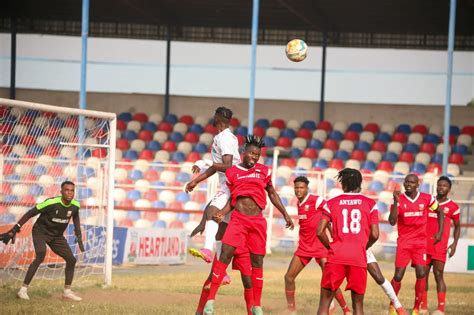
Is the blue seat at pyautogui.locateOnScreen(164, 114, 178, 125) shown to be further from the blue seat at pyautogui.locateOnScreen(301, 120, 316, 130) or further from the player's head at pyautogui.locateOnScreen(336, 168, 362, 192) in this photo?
the player's head at pyautogui.locateOnScreen(336, 168, 362, 192)

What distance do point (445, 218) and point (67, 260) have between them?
214 inches

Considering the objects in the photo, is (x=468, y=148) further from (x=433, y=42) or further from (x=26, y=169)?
(x=26, y=169)

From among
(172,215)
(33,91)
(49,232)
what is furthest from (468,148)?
(49,232)

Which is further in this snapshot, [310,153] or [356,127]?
[356,127]

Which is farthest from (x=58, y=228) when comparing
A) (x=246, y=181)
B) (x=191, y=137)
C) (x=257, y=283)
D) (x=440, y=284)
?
(x=191, y=137)

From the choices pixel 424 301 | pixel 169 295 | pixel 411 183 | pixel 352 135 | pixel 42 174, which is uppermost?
pixel 352 135

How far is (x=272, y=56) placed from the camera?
36.9 meters

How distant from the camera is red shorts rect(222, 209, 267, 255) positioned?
12156 mm

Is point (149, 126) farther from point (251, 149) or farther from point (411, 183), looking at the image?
point (251, 149)

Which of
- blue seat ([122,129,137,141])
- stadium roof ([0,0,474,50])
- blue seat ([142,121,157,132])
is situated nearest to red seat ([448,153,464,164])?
stadium roof ([0,0,474,50])

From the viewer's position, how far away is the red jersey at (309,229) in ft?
46.0

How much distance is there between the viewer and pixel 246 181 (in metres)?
12.1

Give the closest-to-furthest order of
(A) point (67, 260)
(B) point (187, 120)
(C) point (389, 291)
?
(C) point (389, 291) → (A) point (67, 260) → (B) point (187, 120)

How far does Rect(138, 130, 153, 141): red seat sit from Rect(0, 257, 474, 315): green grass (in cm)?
A: 1187
